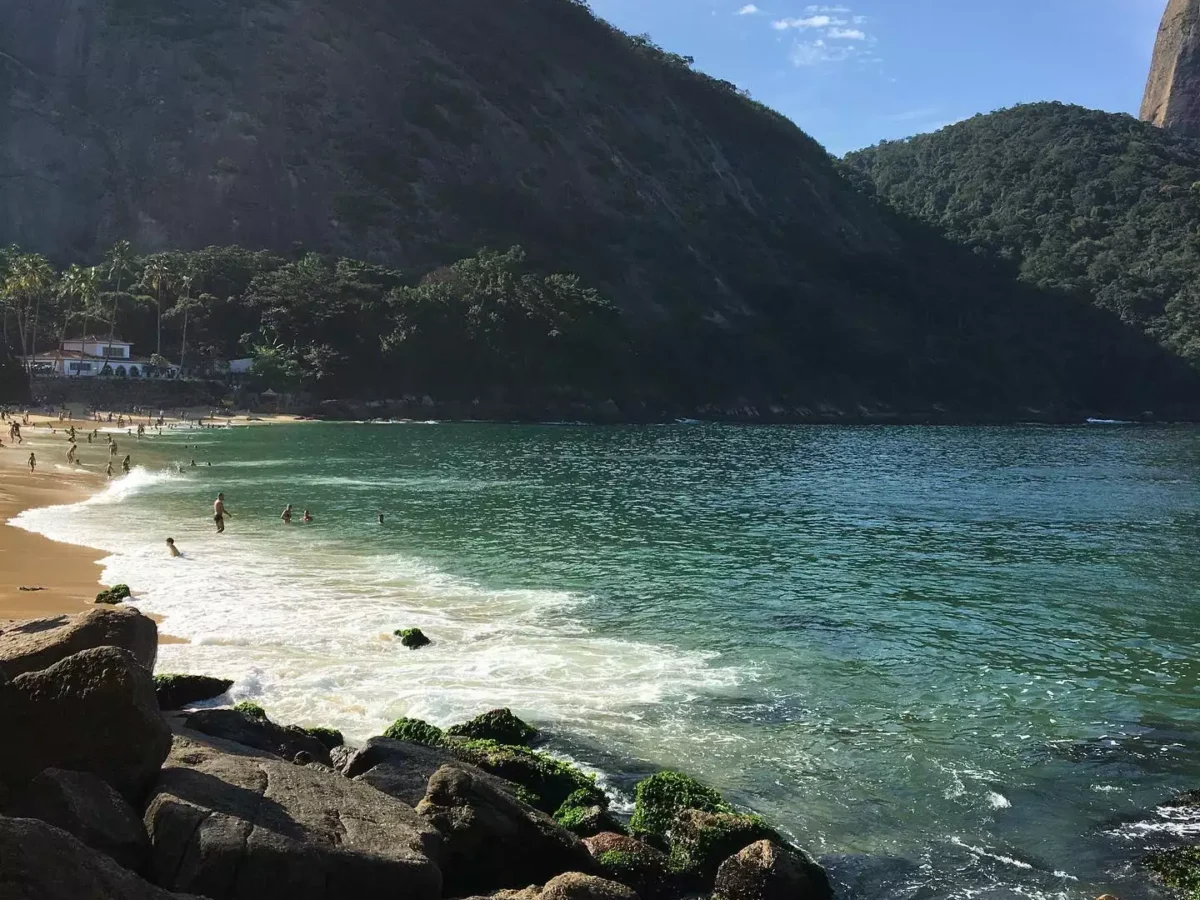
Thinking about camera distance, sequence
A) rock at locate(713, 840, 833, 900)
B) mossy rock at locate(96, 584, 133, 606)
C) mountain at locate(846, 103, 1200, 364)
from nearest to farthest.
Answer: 1. rock at locate(713, 840, 833, 900)
2. mossy rock at locate(96, 584, 133, 606)
3. mountain at locate(846, 103, 1200, 364)

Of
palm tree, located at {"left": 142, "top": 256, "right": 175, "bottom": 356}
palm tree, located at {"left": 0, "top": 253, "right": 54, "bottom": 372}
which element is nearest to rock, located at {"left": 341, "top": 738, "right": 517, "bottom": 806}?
palm tree, located at {"left": 0, "top": 253, "right": 54, "bottom": 372}

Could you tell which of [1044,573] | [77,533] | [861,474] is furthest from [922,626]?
[861,474]

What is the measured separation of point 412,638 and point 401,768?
349 inches

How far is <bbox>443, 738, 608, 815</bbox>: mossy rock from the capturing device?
12.6 metres

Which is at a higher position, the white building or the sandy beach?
the white building

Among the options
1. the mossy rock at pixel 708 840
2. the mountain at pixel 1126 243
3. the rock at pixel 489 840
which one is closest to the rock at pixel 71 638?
the rock at pixel 489 840

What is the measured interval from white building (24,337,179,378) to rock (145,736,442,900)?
362 ft

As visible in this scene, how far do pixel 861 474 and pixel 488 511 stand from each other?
3202cm

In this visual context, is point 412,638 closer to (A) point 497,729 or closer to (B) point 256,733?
(A) point 497,729

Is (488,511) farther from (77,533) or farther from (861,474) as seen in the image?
(861,474)

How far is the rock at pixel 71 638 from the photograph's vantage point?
9.81 metres

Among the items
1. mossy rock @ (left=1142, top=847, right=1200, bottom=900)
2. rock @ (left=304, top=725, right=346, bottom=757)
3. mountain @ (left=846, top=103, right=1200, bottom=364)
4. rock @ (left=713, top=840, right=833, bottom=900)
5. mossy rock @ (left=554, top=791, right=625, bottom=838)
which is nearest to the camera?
rock @ (left=713, top=840, right=833, bottom=900)

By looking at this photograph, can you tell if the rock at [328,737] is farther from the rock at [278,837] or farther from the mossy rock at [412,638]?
the mossy rock at [412,638]

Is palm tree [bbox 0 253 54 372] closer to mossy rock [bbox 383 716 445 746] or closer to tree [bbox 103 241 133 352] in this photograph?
tree [bbox 103 241 133 352]
